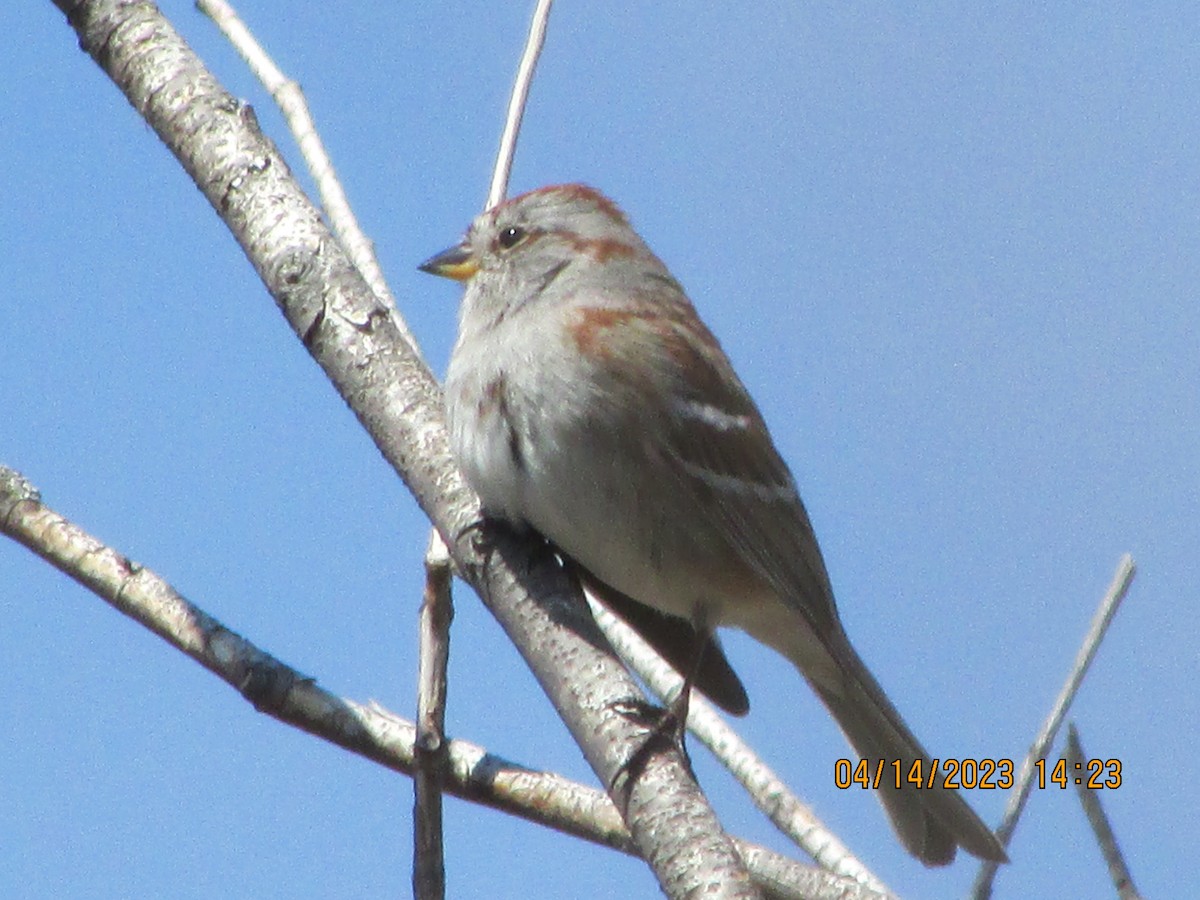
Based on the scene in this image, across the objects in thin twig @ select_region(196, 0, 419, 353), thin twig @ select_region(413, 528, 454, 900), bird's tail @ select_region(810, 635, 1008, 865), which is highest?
thin twig @ select_region(196, 0, 419, 353)

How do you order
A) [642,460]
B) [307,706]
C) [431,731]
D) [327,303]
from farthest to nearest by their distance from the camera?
[642,460] < [327,303] < [307,706] < [431,731]

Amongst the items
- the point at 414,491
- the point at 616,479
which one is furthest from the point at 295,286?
the point at 616,479

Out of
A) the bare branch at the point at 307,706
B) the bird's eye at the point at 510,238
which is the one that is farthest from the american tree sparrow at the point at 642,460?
the bare branch at the point at 307,706

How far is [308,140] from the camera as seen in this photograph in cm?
368

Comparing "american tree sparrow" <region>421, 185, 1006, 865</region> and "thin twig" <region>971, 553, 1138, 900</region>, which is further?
"american tree sparrow" <region>421, 185, 1006, 865</region>

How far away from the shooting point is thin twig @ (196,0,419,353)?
11.5 feet

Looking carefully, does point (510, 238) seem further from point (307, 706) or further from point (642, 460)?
point (307, 706)

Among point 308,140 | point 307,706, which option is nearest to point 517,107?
point 308,140

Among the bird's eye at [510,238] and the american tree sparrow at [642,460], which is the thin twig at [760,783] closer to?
the american tree sparrow at [642,460]

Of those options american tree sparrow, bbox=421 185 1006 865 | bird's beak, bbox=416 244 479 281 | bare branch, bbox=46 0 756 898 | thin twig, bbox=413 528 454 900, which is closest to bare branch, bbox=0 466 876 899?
thin twig, bbox=413 528 454 900

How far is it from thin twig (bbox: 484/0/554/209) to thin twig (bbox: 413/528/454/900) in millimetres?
1135

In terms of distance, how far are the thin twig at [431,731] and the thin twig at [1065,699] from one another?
94 cm

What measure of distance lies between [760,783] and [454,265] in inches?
70.4
